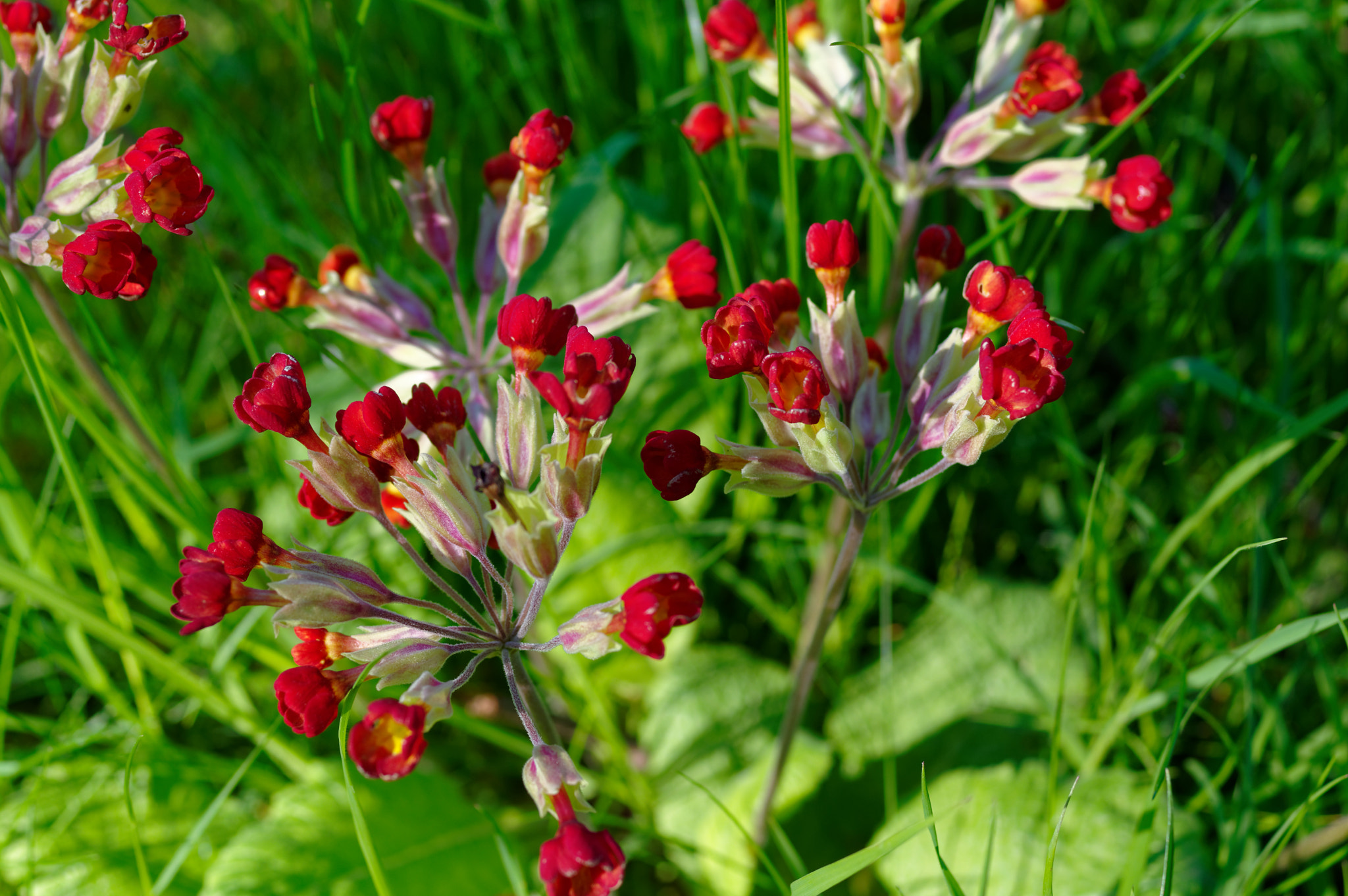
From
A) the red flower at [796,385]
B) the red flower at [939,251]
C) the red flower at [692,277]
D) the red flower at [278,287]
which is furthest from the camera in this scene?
the red flower at [278,287]

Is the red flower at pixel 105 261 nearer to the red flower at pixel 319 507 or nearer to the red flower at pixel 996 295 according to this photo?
the red flower at pixel 319 507

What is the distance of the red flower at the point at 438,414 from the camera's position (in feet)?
5.16

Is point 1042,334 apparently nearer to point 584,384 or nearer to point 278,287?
point 584,384

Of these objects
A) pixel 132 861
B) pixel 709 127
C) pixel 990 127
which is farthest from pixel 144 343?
pixel 990 127

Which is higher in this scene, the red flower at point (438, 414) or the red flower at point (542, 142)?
the red flower at point (542, 142)

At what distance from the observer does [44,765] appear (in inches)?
80.5

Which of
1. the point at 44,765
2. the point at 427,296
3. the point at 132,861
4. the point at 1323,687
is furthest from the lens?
the point at 427,296

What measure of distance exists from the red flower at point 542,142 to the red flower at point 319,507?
0.74 metres

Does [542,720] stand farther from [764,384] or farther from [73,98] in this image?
[73,98]

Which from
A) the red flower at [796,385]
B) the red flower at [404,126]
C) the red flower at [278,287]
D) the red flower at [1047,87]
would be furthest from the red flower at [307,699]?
the red flower at [1047,87]

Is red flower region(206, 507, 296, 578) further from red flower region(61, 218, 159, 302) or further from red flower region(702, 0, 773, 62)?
red flower region(702, 0, 773, 62)

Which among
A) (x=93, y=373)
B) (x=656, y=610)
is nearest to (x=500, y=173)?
(x=93, y=373)

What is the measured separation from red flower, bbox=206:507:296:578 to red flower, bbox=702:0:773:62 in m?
1.41

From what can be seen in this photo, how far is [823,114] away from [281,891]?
2.06m
